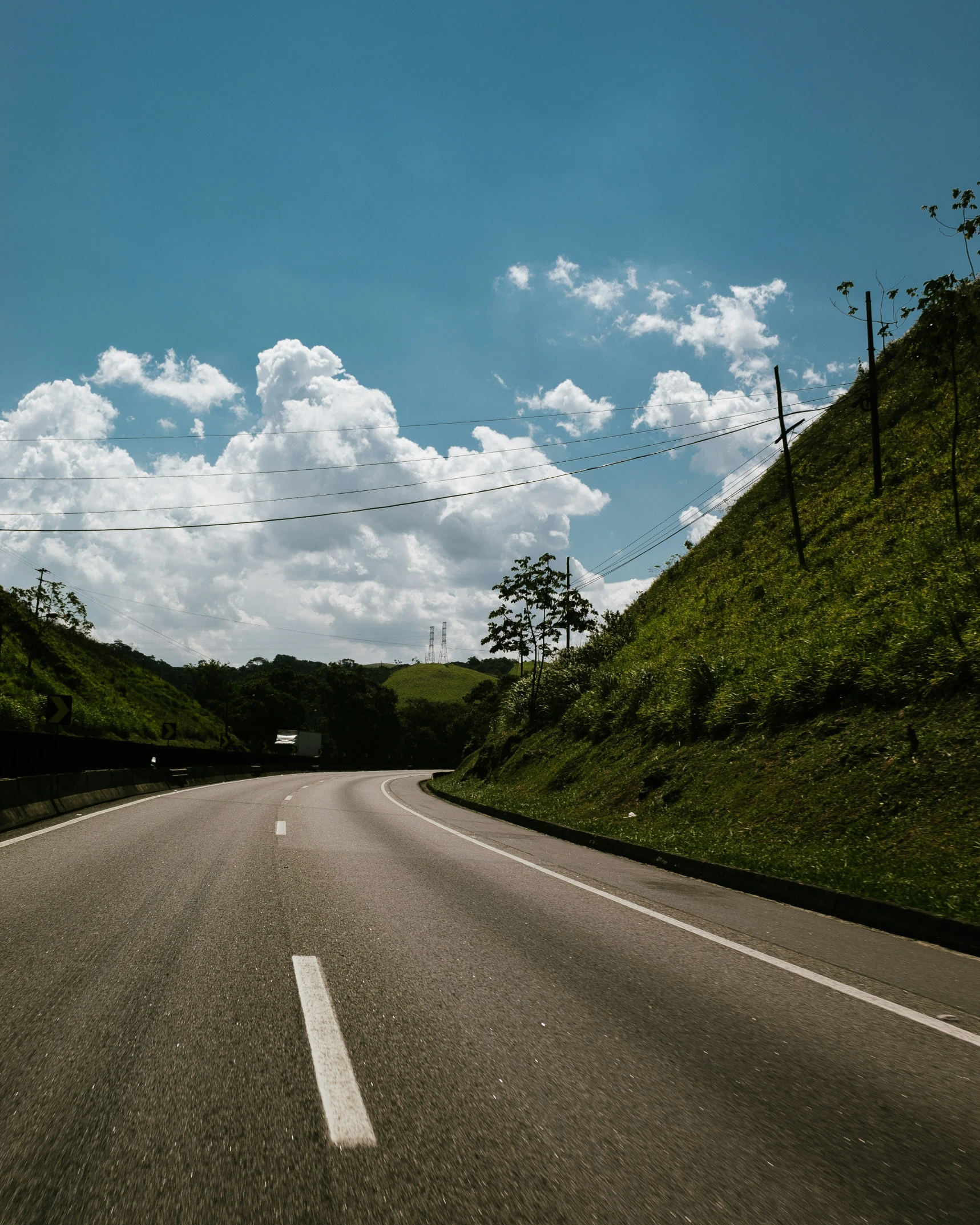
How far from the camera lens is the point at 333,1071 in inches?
139

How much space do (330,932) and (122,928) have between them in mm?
1596

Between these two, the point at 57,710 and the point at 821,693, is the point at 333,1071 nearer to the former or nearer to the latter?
the point at 821,693

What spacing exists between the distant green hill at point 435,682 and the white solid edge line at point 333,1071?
452 feet

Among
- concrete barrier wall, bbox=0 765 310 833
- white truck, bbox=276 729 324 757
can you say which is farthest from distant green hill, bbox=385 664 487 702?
concrete barrier wall, bbox=0 765 310 833

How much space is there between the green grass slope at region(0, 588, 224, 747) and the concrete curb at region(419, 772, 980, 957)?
91.5ft

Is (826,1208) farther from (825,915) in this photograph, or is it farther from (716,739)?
(716,739)

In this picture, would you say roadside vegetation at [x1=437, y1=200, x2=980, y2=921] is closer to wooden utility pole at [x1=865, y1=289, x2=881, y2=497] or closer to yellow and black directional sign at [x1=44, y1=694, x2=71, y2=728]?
wooden utility pole at [x1=865, y1=289, x2=881, y2=497]

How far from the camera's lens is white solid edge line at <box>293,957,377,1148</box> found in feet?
9.71

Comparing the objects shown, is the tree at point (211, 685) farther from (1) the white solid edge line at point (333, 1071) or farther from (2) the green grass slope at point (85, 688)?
(1) the white solid edge line at point (333, 1071)

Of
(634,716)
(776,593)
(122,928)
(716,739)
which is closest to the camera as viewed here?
(122,928)

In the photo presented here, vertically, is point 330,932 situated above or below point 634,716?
below

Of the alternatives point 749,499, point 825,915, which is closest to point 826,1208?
point 825,915

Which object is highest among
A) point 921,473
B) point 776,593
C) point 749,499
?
point 749,499

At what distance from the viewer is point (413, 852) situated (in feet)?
39.8
